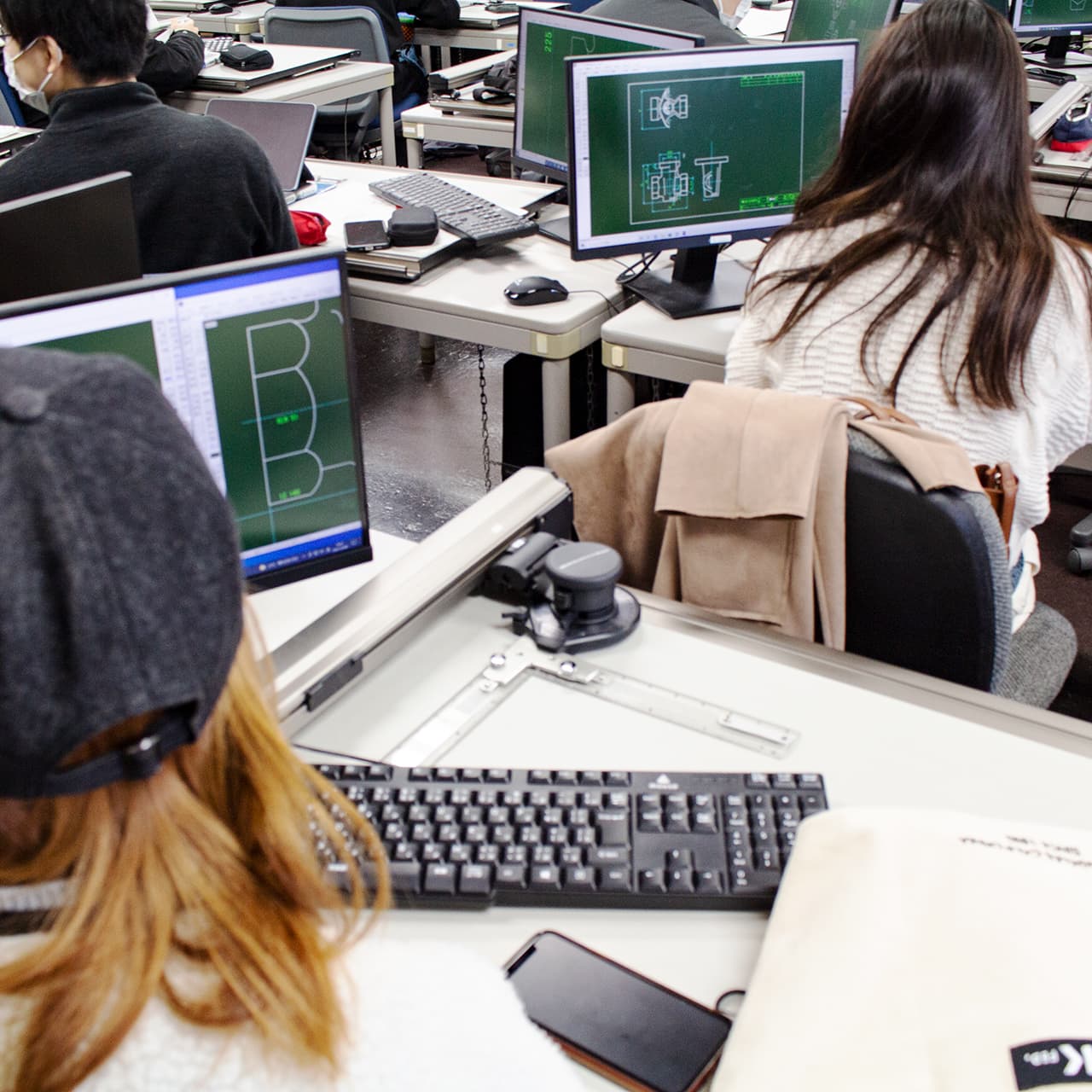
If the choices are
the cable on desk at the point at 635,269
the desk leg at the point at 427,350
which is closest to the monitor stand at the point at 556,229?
the cable on desk at the point at 635,269

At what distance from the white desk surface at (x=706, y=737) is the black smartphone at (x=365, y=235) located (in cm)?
141

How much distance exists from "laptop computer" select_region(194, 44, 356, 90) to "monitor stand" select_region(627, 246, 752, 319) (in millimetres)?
2213

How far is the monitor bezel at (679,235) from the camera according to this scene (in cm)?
203

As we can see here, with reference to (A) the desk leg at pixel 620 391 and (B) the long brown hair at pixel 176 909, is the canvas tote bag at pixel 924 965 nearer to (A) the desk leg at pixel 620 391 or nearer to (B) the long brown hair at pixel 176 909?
(B) the long brown hair at pixel 176 909

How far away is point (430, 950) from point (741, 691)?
58cm

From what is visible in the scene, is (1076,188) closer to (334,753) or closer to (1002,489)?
(1002,489)

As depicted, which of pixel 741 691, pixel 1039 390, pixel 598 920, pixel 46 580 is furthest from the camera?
pixel 1039 390

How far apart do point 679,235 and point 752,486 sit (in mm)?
1134

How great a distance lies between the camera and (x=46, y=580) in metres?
0.48

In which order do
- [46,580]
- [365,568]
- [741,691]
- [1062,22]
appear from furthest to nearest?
[1062,22] → [365,568] → [741,691] → [46,580]

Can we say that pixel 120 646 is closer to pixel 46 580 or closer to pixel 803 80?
pixel 46 580

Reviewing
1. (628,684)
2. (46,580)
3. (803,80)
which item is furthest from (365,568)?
(803,80)

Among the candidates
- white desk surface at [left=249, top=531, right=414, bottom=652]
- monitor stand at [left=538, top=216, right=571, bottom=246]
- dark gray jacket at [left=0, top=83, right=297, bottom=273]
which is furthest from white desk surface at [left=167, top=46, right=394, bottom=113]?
white desk surface at [left=249, top=531, right=414, bottom=652]

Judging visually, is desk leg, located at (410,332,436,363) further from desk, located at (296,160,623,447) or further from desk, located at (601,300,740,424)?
desk, located at (601,300,740,424)
